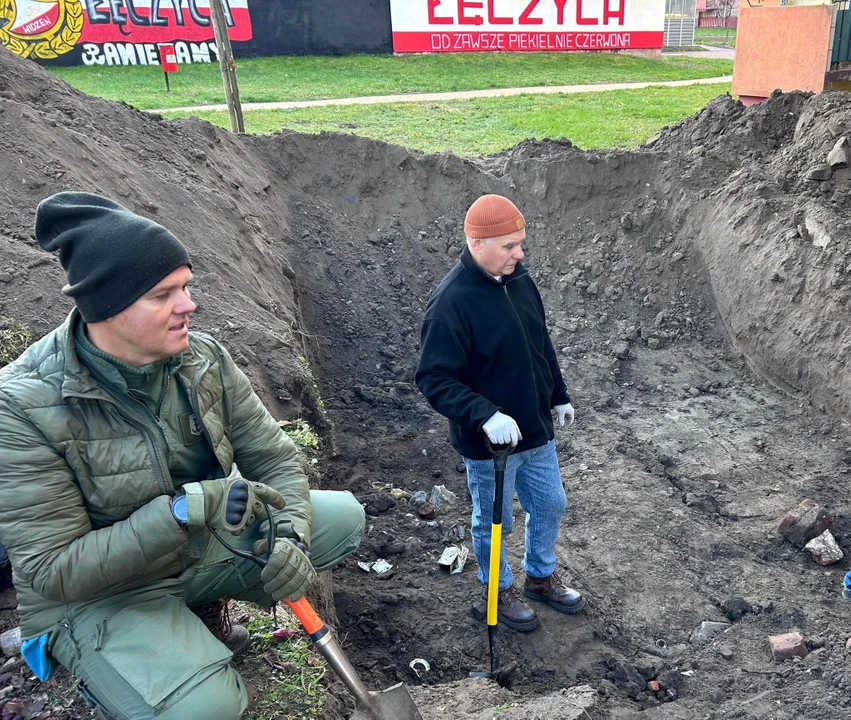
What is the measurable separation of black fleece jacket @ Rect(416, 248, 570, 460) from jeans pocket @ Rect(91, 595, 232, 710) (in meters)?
1.43

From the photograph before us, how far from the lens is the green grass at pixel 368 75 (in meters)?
17.0

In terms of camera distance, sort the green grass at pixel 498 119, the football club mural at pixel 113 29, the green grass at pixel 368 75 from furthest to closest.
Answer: the football club mural at pixel 113 29, the green grass at pixel 368 75, the green grass at pixel 498 119

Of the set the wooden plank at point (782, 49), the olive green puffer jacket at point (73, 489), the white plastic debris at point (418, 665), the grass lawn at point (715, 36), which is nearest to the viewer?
the olive green puffer jacket at point (73, 489)

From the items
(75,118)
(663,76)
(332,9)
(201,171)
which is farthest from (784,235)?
(332,9)

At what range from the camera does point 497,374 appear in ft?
11.6

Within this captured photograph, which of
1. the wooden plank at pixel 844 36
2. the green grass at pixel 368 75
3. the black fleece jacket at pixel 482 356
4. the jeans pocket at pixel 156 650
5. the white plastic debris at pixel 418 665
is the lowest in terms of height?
the white plastic debris at pixel 418 665

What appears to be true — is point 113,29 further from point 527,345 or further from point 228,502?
point 228,502

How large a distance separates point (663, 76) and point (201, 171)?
1683 centimetres

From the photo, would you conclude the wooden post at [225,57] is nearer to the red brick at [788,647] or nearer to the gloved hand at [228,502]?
the gloved hand at [228,502]

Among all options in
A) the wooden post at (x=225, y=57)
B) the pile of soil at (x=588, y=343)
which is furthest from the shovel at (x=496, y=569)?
the wooden post at (x=225, y=57)

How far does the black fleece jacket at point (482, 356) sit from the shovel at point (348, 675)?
3.59 feet

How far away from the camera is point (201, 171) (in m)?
7.09

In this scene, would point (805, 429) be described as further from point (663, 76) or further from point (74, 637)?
point (663, 76)

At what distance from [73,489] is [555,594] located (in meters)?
2.67
